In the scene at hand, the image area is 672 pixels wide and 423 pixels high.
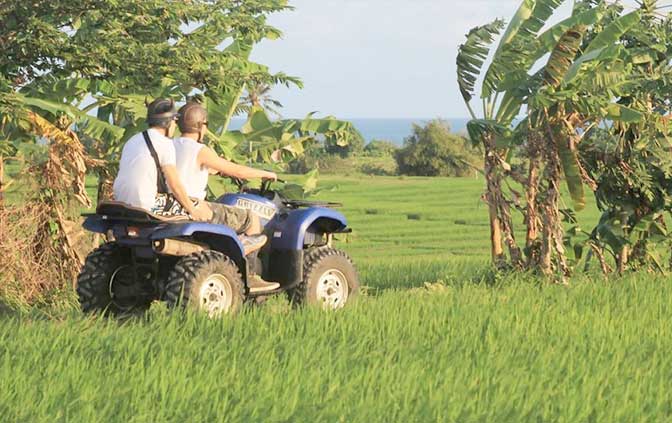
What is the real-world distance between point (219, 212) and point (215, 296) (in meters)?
0.63

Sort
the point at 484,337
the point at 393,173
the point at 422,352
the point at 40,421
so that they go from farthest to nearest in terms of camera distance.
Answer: the point at 393,173
the point at 484,337
the point at 422,352
the point at 40,421

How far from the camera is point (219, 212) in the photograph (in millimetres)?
8789

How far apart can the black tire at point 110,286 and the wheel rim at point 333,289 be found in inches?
53.6

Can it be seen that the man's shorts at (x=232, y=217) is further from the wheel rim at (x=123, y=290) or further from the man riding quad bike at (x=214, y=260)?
the wheel rim at (x=123, y=290)

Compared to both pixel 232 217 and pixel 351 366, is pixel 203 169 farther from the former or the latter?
pixel 351 366

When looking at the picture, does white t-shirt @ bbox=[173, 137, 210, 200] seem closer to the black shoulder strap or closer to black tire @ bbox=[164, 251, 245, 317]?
the black shoulder strap

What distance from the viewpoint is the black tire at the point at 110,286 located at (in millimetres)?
8875

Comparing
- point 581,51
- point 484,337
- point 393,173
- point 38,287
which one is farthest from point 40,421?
point 393,173

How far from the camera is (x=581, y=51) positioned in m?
13.3

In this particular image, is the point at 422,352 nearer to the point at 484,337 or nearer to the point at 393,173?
the point at 484,337

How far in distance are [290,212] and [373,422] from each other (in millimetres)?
3895

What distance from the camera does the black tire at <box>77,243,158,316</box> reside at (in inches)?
349

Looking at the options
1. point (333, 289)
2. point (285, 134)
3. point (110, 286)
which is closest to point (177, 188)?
point (110, 286)

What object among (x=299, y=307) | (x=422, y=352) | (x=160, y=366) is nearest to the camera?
(x=160, y=366)
